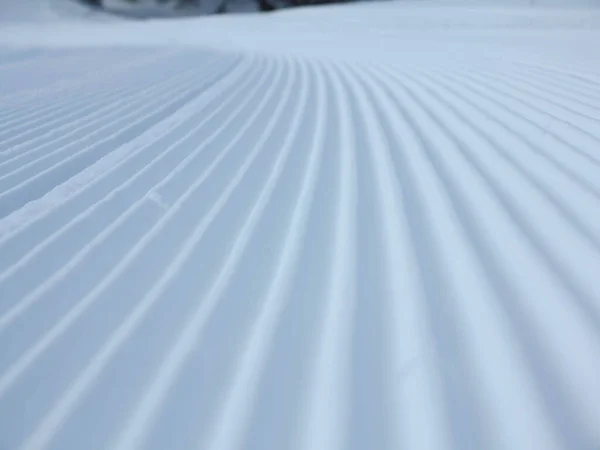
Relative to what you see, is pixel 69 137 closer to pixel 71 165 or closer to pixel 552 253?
pixel 71 165

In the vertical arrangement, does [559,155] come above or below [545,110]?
below

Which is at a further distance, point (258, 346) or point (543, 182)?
point (543, 182)

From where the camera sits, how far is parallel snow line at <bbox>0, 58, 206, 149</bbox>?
147 cm

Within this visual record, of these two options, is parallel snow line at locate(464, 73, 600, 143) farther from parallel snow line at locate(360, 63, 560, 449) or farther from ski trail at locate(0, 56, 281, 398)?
ski trail at locate(0, 56, 281, 398)

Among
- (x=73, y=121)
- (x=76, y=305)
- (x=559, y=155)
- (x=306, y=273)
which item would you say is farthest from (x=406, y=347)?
(x=73, y=121)

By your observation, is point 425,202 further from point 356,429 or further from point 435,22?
point 435,22

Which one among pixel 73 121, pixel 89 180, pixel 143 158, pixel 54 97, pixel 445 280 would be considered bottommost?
pixel 445 280

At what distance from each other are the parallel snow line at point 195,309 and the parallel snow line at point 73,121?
1.99 ft

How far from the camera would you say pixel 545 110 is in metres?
1.47

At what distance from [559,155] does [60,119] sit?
142 centimetres

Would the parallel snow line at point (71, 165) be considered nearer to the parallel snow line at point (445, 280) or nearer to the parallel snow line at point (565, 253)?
the parallel snow line at point (445, 280)

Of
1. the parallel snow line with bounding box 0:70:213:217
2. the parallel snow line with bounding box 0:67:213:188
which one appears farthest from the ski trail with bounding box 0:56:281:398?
the parallel snow line with bounding box 0:67:213:188

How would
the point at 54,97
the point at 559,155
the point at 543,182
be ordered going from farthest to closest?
the point at 54,97 → the point at 559,155 → the point at 543,182

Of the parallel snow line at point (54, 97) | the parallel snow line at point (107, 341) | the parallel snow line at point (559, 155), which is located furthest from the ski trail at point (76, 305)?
the parallel snow line at point (54, 97)
